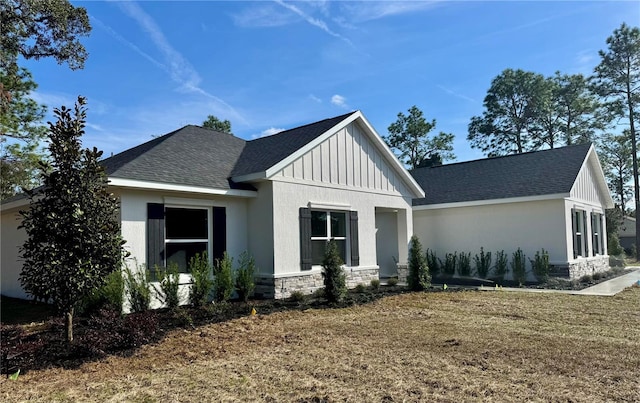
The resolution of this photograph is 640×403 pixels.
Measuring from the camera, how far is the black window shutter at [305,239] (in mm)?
10938

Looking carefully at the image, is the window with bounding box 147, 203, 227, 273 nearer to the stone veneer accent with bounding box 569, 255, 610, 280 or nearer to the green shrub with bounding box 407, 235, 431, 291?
the green shrub with bounding box 407, 235, 431, 291

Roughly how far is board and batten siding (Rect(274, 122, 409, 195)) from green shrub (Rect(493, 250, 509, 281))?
4.64 metres

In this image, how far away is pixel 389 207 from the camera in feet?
46.1

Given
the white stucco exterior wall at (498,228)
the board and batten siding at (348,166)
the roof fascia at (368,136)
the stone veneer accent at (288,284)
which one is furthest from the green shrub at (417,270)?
the white stucco exterior wall at (498,228)

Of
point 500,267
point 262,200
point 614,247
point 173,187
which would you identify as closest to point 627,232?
point 614,247

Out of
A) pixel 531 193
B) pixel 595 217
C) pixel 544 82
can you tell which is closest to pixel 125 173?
pixel 531 193

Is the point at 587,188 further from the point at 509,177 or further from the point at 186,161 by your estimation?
the point at 186,161

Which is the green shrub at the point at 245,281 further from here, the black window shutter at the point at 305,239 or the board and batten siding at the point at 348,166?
the board and batten siding at the point at 348,166

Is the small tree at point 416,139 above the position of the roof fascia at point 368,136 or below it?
above

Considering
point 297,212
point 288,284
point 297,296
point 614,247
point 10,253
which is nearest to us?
point 297,296

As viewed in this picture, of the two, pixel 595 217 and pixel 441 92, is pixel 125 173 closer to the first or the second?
pixel 441 92

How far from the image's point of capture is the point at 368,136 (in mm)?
13398

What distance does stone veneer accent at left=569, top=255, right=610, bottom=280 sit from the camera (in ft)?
48.9

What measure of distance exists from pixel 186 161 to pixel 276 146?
10.0 feet
